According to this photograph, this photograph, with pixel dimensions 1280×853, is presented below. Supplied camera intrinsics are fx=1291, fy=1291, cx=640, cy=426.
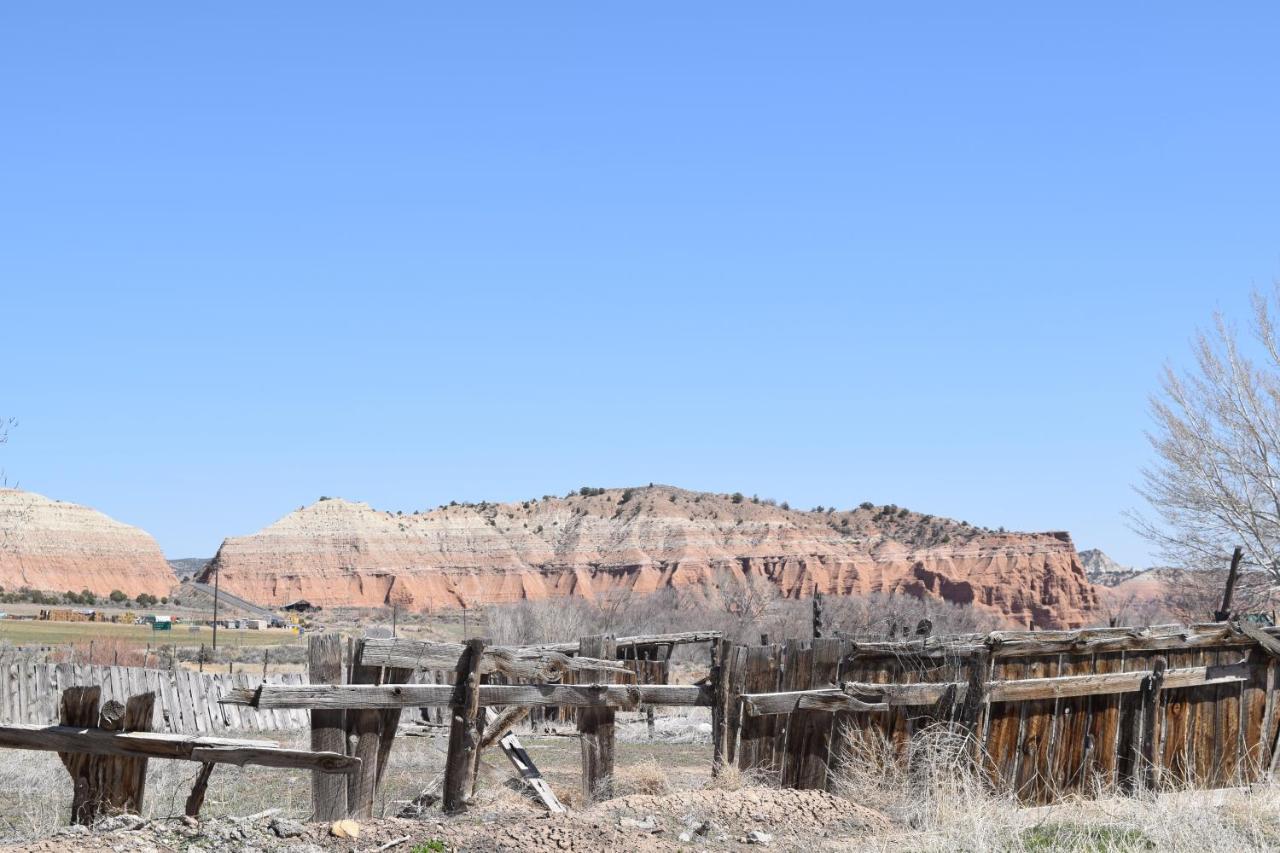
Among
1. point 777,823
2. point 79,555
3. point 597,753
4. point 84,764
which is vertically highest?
point 84,764

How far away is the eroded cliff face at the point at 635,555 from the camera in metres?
87.9

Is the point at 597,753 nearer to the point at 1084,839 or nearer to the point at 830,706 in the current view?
the point at 830,706

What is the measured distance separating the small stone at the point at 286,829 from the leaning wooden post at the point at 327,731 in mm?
307

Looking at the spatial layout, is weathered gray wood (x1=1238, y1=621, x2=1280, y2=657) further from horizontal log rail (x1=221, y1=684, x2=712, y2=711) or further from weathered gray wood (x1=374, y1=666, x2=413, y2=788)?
weathered gray wood (x1=374, y1=666, x2=413, y2=788)

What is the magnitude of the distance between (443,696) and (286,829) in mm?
1444

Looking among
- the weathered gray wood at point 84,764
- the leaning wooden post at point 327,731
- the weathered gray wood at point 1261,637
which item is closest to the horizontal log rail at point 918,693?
the weathered gray wood at point 1261,637

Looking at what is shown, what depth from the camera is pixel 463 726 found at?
8.98m

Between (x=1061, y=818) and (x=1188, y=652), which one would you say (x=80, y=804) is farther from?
(x=1188, y=652)

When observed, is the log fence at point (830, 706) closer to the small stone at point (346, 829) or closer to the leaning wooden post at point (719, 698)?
the leaning wooden post at point (719, 698)

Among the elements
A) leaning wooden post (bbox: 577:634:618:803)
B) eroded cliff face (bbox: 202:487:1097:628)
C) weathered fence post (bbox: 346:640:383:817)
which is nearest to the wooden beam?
leaning wooden post (bbox: 577:634:618:803)

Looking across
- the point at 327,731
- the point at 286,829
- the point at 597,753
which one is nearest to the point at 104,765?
the point at 286,829

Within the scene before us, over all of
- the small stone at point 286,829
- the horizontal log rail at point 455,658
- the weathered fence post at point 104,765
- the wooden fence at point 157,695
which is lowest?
the wooden fence at point 157,695

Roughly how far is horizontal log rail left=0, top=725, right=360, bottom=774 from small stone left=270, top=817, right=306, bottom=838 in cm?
36

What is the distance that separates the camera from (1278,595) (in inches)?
1090
